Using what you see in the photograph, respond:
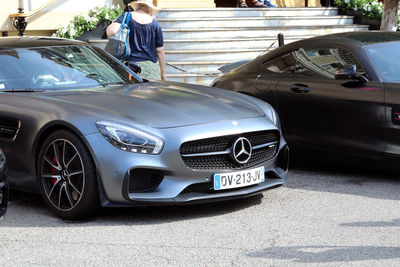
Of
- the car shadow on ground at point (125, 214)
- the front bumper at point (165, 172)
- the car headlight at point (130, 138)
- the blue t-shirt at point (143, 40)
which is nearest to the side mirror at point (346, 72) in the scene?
the car shadow on ground at point (125, 214)

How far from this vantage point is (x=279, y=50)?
8.38 m

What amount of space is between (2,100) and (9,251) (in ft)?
5.90

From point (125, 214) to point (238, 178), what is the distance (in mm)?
915

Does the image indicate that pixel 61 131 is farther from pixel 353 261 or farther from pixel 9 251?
pixel 353 261

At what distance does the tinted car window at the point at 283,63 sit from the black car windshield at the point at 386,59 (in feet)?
2.84

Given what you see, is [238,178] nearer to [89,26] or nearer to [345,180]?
[345,180]

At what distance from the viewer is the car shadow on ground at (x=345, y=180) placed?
699 cm

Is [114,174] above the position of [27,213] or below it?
above

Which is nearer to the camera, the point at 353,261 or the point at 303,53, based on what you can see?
the point at 353,261

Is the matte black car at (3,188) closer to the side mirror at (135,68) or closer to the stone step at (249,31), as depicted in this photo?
the side mirror at (135,68)

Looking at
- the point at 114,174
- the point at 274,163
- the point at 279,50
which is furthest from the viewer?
the point at 279,50

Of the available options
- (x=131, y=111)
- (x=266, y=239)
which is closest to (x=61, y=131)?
(x=131, y=111)

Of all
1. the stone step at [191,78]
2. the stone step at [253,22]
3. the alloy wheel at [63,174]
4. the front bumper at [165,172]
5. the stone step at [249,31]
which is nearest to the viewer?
the front bumper at [165,172]

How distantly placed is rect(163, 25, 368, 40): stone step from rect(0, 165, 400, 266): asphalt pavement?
884 centimetres
